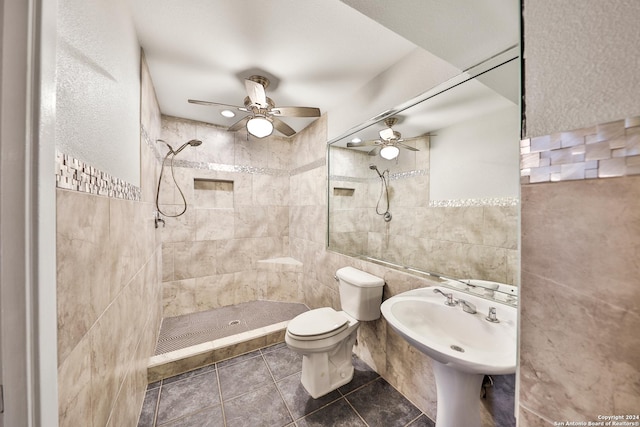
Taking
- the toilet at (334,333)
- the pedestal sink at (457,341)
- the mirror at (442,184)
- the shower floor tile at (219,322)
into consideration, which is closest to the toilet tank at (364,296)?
the toilet at (334,333)

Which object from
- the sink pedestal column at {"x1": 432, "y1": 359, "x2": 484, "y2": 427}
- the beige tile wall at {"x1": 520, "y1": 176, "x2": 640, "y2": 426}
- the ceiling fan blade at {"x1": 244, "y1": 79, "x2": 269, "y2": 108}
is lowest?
the sink pedestal column at {"x1": 432, "y1": 359, "x2": 484, "y2": 427}

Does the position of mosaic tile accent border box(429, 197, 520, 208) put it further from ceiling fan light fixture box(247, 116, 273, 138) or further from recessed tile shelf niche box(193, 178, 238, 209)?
recessed tile shelf niche box(193, 178, 238, 209)

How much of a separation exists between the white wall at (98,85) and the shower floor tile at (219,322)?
1505 millimetres

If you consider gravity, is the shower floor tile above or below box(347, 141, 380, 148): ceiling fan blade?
below

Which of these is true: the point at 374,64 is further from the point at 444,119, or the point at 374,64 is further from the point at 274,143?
the point at 274,143

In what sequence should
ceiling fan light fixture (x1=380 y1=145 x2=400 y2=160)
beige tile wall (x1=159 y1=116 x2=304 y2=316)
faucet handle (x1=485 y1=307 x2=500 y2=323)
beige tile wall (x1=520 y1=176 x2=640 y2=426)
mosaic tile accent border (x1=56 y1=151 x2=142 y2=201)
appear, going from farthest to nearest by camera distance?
beige tile wall (x1=159 y1=116 x2=304 y2=316) < ceiling fan light fixture (x1=380 y1=145 x2=400 y2=160) < faucet handle (x1=485 y1=307 x2=500 y2=323) < mosaic tile accent border (x1=56 y1=151 x2=142 y2=201) < beige tile wall (x1=520 y1=176 x2=640 y2=426)

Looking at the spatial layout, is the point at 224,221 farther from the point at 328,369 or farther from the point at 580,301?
the point at 580,301

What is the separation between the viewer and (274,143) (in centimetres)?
297

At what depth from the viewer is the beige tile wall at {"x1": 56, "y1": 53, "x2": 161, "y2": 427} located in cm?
56

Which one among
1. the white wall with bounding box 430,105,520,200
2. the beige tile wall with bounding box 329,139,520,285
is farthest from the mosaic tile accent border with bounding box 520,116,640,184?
the white wall with bounding box 430,105,520,200

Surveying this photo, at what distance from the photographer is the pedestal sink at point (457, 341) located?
0.84 m

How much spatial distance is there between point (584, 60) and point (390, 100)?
4.58 ft

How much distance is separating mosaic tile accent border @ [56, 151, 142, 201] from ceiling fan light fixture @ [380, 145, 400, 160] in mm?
1796

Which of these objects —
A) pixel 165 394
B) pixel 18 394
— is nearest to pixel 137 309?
pixel 165 394
